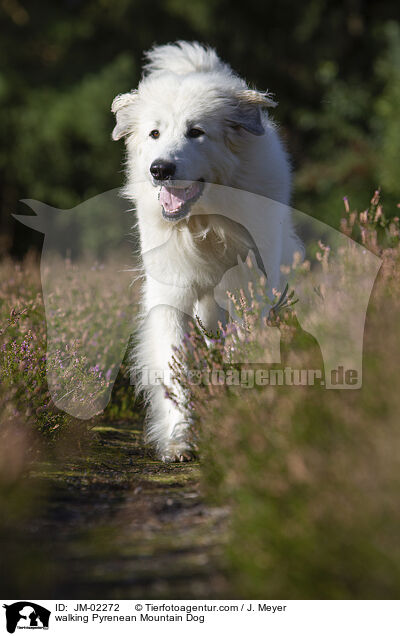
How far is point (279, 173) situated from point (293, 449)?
2.58 meters

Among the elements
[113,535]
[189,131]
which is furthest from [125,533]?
[189,131]

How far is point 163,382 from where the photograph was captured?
4.46m

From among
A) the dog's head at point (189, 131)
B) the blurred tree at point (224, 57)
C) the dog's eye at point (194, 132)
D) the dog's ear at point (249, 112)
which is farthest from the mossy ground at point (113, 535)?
the blurred tree at point (224, 57)

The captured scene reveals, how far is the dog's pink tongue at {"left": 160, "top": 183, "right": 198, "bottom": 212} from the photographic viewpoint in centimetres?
427

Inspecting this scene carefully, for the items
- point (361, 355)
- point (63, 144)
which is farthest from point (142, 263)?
point (63, 144)

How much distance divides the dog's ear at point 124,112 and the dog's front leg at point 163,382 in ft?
3.78

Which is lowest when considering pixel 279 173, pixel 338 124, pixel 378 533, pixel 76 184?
pixel 378 533

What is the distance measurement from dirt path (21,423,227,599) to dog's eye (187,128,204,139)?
72.7 inches

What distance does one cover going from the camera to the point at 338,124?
14.7 m
